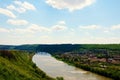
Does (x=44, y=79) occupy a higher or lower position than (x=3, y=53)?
lower

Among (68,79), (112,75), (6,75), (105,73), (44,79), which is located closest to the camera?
(6,75)

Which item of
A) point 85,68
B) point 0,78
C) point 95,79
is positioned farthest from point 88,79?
point 0,78

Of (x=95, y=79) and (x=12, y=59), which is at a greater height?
(x=12, y=59)

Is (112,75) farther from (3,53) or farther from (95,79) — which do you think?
(3,53)

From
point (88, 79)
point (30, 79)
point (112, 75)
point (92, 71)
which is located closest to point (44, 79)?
point (30, 79)

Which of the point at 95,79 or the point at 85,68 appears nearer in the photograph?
the point at 95,79

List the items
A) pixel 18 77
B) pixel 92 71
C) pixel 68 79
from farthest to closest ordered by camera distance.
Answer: pixel 92 71
pixel 68 79
pixel 18 77

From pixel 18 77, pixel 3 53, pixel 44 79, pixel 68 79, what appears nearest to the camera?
pixel 18 77

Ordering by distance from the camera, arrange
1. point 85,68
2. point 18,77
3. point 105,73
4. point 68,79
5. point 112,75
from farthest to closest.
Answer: point 85,68 → point 105,73 → point 112,75 → point 68,79 → point 18,77

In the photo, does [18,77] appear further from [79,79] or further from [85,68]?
[85,68]
